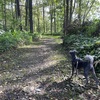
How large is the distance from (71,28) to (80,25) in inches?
29.1

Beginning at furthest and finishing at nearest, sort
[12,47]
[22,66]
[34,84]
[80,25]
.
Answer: [80,25], [12,47], [22,66], [34,84]

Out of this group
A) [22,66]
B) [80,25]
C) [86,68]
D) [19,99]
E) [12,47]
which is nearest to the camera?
[19,99]

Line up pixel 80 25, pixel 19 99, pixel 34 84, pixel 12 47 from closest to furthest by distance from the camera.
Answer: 1. pixel 19 99
2. pixel 34 84
3. pixel 12 47
4. pixel 80 25

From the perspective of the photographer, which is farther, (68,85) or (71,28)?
(71,28)

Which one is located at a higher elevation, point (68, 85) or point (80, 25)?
point (80, 25)

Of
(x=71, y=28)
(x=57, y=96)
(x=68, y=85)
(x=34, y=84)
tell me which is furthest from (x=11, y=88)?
(x=71, y=28)

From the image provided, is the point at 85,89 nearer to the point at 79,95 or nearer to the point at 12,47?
the point at 79,95

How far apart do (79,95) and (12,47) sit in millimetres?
5698

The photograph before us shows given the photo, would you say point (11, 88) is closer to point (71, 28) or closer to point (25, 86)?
point (25, 86)

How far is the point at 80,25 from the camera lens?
11625 millimetres

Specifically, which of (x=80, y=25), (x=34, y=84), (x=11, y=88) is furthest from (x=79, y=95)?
(x=80, y=25)

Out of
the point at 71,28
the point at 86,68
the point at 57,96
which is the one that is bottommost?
the point at 57,96

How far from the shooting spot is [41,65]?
5727 mm

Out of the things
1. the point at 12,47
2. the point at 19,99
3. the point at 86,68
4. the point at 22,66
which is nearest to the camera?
the point at 19,99
